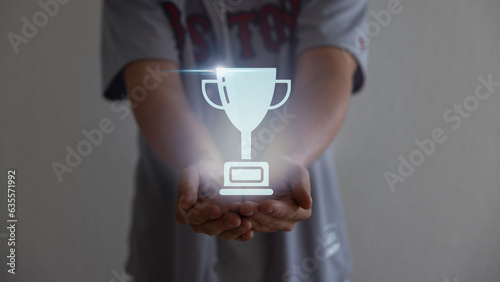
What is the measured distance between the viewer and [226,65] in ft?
2.64

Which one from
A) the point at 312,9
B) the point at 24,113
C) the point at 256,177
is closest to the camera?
the point at 256,177

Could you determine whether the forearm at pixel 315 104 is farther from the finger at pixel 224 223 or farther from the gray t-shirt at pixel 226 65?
the finger at pixel 224 223

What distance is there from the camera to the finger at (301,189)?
0.51m

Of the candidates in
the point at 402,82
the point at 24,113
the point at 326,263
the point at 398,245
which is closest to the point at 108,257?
the point at 24,113

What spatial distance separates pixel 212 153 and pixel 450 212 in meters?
0.58

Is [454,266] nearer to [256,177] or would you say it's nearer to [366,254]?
[366,254]

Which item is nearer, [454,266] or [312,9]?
[312,9]

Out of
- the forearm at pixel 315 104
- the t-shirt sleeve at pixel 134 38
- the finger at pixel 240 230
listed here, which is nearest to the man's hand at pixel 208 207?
the finger at pixel 240 230

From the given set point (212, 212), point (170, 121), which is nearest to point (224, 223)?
point (212, 212)

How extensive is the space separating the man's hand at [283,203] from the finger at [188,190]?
0.06m

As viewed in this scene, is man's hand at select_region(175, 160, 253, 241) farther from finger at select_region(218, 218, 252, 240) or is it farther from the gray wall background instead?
the gray wall background

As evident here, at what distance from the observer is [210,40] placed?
805mm

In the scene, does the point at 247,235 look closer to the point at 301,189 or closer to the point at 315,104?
the point at 301,189

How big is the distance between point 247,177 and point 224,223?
0.31ft
